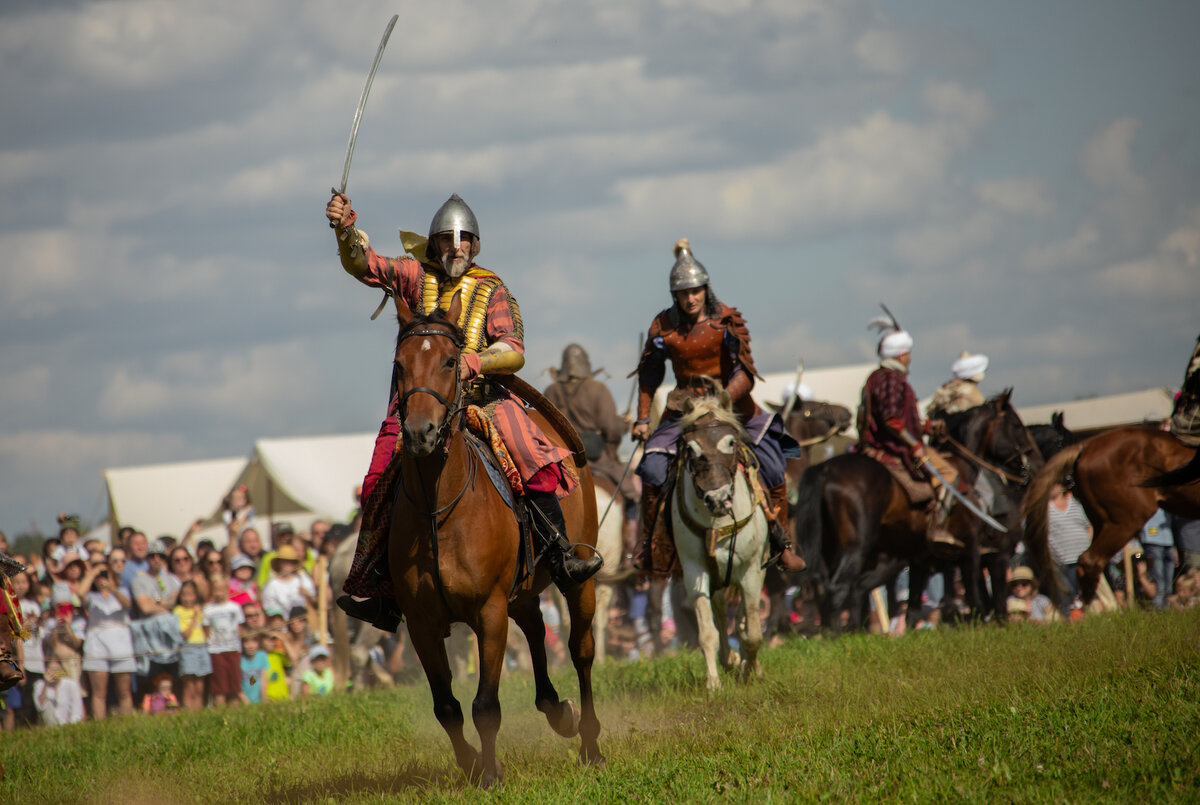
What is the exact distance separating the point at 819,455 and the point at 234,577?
387 inches

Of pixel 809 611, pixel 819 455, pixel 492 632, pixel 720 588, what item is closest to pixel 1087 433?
pixel 819 455

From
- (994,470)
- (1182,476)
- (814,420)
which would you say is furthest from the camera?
(814,420)

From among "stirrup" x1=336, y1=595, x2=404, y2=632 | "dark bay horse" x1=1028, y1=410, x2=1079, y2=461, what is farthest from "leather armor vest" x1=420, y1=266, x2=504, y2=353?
"dark bay horse" x1=1028, y1=410, x2=1079, y2=461

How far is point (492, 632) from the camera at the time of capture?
6680mm

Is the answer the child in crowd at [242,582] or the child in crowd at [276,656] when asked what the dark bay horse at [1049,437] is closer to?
the child in crowd at [276,656]

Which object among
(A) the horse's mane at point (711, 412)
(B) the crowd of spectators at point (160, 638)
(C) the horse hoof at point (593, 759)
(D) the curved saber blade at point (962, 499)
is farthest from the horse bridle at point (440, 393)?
(B) the crowd of spectators at point (160, 638)

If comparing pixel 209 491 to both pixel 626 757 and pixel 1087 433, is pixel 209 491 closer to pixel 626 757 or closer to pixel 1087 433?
pixel 1087 433

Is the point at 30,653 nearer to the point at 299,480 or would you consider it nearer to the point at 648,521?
the point at 648,521

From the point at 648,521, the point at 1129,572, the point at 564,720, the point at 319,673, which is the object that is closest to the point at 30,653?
the point at 319,673

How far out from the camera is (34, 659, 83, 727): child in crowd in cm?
1396

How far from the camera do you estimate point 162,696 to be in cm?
1415

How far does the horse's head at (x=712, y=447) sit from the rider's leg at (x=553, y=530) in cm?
219

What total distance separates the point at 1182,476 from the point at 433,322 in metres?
8.04

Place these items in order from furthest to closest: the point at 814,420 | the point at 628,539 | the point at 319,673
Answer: the point at 814,420 → the point at 628,539 → the point at 319,673
